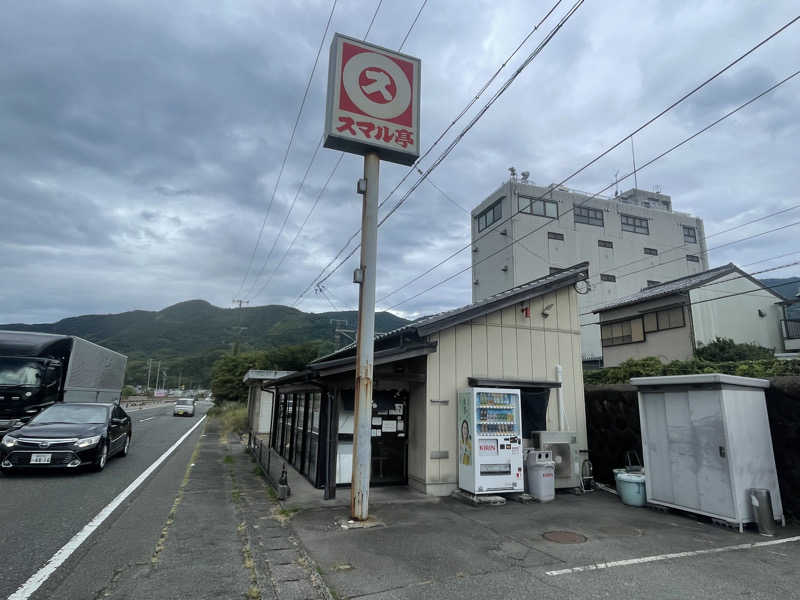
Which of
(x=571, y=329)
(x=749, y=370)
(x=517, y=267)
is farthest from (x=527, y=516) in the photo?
(x=517, y=267)

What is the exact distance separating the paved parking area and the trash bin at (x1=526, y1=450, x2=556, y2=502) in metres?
0.72


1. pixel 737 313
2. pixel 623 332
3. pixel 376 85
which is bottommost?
pixel 623 332

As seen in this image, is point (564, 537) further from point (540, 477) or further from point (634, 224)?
point (634, 224)

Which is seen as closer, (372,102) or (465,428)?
(372,102)

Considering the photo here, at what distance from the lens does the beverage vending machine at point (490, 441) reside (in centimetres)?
768

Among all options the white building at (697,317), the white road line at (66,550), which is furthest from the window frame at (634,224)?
the white road line at (66,550)

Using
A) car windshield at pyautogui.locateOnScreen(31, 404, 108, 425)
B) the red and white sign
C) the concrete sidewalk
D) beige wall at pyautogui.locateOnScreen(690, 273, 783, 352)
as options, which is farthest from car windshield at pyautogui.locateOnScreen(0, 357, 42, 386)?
beige wall at pyautogui.locateOnScreen(690, 273, 783, 352)

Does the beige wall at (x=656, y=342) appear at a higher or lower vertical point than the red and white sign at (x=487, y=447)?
higher

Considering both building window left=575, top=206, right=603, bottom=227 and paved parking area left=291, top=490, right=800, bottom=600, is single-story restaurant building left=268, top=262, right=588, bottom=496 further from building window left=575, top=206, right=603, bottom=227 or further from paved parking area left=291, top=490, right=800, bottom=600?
building window left=575, top=206, right=603, bottom=227

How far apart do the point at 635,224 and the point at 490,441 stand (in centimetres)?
3309

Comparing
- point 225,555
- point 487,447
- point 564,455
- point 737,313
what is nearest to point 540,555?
point 487,447

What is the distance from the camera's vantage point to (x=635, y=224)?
114 feet

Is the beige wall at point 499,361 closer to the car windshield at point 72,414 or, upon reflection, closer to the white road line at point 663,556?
the white road line at point 663,556

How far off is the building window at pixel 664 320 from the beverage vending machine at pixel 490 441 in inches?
628
